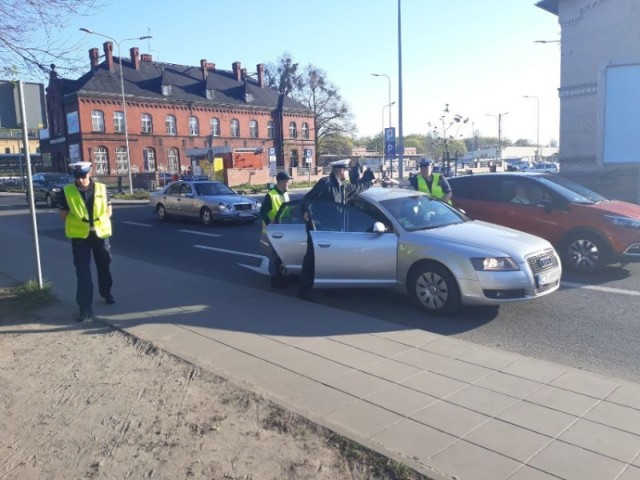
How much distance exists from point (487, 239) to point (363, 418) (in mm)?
3481

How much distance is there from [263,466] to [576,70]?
26965mm

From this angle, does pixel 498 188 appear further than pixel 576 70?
No

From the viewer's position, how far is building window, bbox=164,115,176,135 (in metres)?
60.9

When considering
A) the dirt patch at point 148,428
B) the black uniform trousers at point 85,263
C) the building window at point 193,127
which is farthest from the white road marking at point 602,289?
the building window at point 193,127

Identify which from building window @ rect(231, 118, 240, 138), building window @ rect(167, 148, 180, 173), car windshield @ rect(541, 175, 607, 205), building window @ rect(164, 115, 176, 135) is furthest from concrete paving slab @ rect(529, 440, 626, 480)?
building window @ rect(231, 118, 240, 138)

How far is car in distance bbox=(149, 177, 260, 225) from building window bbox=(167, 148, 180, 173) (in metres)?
41.8

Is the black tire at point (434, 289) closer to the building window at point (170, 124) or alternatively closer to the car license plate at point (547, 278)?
the car license plate at point (547, 278)

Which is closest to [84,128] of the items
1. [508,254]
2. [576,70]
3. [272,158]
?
[272,158]

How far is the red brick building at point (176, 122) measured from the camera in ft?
168

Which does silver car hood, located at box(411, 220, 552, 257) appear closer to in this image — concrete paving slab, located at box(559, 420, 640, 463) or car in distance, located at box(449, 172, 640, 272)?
car in distance, located at box(449, 172, 640, 272)

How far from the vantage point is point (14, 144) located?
10262 cm

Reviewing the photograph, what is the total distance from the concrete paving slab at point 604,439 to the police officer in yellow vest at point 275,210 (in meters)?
5.17

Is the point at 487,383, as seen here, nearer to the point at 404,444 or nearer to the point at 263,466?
the point at 404,444

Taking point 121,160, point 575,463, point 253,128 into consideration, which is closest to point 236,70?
point 253,128
